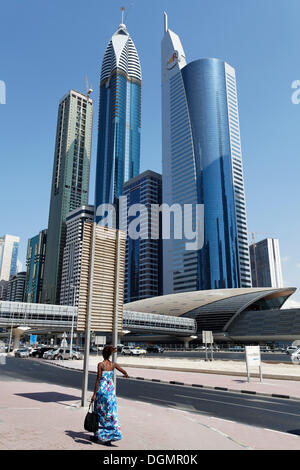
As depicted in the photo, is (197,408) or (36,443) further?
(197,408)

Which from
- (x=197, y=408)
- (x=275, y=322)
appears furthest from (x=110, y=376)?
(x=275, y=322)

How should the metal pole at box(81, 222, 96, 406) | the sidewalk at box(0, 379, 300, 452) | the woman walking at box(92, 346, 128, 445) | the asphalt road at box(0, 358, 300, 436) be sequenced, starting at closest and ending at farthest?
1. the sidewalk at box(0, 379, 300, 452)
2. the woman walking at box(92, 346, 128, 445)
3. the asphalt road at box(0, 358, 300, 436)
4. the metal pole at box(81, 222, 96, 406)

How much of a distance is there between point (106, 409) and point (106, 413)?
8 centimetres

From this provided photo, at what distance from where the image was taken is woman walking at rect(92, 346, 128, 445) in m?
7.22

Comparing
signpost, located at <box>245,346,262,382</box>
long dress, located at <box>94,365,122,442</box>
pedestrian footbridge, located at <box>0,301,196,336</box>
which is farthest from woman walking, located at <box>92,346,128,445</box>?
pedestrian footbridge, located at <box>0,301,196,336</box>

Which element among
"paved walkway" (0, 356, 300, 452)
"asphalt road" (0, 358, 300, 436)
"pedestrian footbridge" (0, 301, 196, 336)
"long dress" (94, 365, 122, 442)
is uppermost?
"pedestrian footbridge" (0, 301, 196, 336)

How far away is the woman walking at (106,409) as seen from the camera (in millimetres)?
7216

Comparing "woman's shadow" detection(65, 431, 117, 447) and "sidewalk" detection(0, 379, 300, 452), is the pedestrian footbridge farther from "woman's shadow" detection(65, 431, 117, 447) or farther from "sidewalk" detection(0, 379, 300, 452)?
"woman's shadow" detection(65, 431, 117, 447)

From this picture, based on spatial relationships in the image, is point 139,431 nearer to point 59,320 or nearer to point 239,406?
point 239,406

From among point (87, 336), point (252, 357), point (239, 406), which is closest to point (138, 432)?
point (87, 336)

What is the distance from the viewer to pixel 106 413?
7.39 meters

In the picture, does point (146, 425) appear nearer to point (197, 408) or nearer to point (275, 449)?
point (275, 449)
